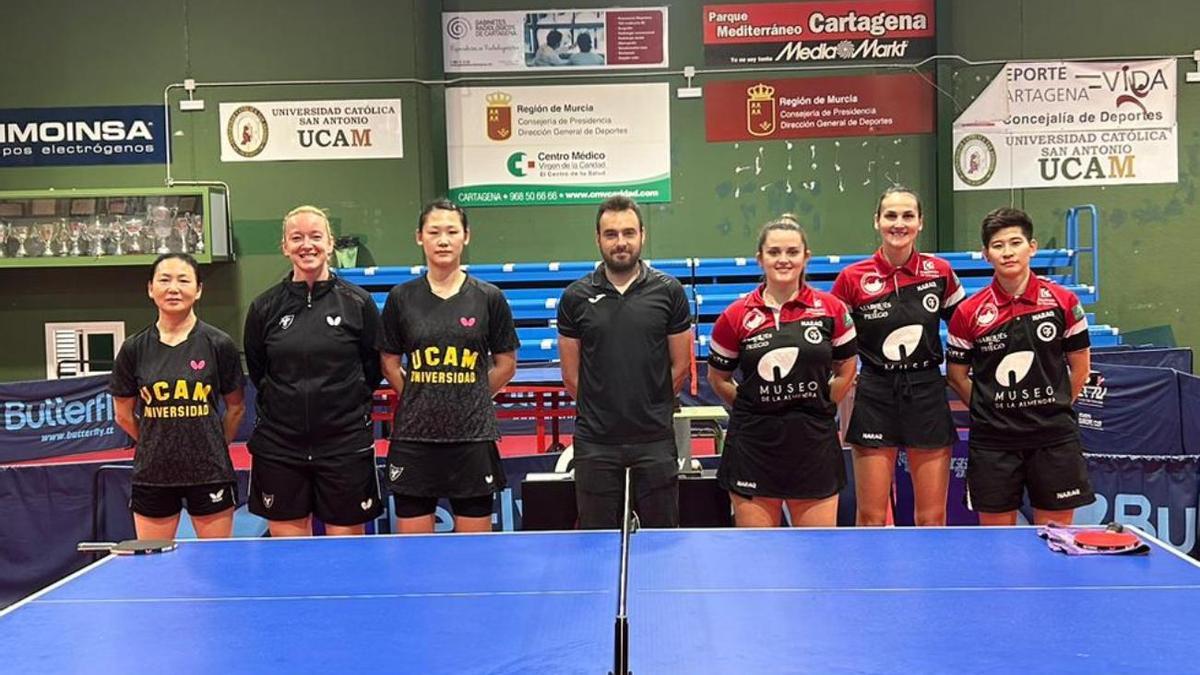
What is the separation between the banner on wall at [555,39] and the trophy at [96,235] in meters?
4.05

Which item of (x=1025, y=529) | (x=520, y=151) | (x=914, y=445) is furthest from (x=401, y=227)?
(x=1025, y=529)

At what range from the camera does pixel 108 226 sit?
33.8ft

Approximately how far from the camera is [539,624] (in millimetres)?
2295

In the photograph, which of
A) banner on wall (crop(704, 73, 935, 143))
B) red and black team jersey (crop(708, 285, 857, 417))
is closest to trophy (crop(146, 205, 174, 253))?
banner on wall (crop(704, 73, 935, 143))

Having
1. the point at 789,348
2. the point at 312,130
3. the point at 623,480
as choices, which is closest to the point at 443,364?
the point at 623,480

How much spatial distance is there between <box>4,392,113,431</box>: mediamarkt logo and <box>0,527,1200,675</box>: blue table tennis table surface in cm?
654

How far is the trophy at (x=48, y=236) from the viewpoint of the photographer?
404 inches

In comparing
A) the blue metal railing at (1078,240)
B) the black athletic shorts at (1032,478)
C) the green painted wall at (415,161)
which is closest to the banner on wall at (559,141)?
the green painted wall at (415,161)

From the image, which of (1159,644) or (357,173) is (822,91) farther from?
(1159,644)

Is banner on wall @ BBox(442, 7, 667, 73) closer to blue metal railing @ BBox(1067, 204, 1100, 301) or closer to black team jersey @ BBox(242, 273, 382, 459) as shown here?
blue metal railing @ BBox(1067, 204, 1100, 301)

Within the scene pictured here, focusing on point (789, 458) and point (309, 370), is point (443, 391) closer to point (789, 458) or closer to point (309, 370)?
point (309, 370)

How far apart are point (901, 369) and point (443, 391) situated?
1901mm

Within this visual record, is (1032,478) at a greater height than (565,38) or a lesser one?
lesser

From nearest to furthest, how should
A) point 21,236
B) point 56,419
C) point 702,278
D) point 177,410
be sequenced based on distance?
point 177,410 < point 56,419 < point 21,236 < point 702,278
